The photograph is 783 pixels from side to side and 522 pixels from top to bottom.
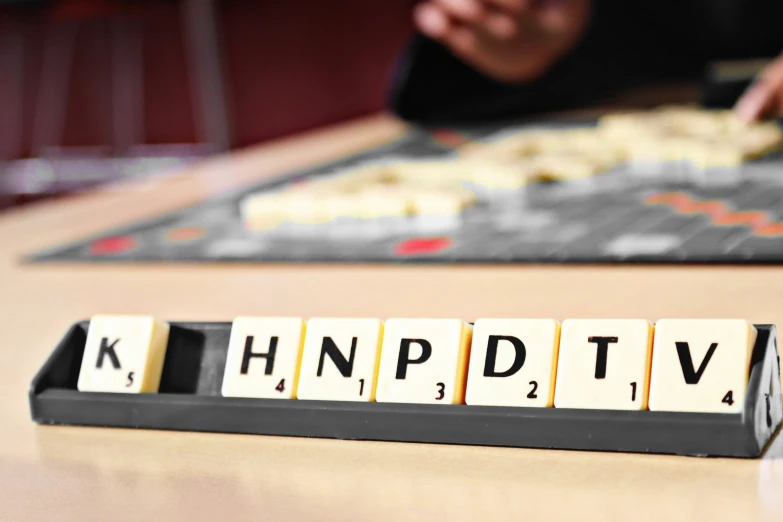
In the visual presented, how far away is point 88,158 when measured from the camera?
19.2 feet

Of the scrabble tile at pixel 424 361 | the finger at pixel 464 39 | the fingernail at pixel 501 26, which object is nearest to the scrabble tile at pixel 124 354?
the scrabble tile at pixel 424 361

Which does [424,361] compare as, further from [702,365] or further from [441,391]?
[702,365]

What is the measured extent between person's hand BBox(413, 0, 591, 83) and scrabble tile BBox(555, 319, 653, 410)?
1147 mm

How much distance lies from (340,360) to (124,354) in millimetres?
151

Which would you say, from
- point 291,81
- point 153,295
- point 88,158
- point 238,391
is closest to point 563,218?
point 153,295

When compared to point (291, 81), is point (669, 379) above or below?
below

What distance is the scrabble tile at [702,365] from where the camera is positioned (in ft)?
1.51

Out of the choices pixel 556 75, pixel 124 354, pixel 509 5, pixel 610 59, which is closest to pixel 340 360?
pixel 124 354

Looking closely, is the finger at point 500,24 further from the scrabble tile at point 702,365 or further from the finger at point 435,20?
the scrabble tile at point 702,365

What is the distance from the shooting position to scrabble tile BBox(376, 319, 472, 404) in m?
0.52

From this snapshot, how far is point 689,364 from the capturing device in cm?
47

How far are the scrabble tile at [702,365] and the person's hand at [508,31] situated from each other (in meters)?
1.17

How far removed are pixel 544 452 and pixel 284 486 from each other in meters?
0.14

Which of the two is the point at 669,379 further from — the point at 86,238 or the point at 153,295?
the point at 86,238
